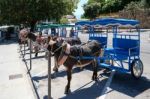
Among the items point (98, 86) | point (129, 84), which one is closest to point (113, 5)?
point (129, 84)

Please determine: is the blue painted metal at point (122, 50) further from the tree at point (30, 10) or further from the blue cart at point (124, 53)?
the tree at point (30, 10)

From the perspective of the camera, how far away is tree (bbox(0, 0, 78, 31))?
3559 cm

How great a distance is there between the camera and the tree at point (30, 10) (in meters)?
35.6

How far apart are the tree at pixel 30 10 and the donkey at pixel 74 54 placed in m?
26.5

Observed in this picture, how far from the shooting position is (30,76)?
37.8 ft

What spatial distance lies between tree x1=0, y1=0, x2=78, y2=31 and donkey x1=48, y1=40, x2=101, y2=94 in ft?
87.0

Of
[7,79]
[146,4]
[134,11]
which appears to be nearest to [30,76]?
[7,79]

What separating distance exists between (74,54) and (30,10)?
91.9ft

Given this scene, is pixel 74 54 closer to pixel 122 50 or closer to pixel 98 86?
pixel 98 86

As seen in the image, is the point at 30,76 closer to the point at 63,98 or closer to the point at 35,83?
the point at 35,83

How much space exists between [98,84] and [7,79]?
4.12 meters

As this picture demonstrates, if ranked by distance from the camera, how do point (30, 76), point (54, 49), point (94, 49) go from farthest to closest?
point (30, 76)
point (94, 49)
point (54, 49)

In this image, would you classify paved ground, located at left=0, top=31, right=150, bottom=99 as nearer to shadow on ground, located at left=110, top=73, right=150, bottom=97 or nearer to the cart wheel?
shadow on ground, located at left=110, top=73, right=150, bottom=97

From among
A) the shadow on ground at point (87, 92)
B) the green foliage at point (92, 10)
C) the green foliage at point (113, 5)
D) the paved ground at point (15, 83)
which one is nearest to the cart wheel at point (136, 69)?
the shadow on ground at point (87, 92)
